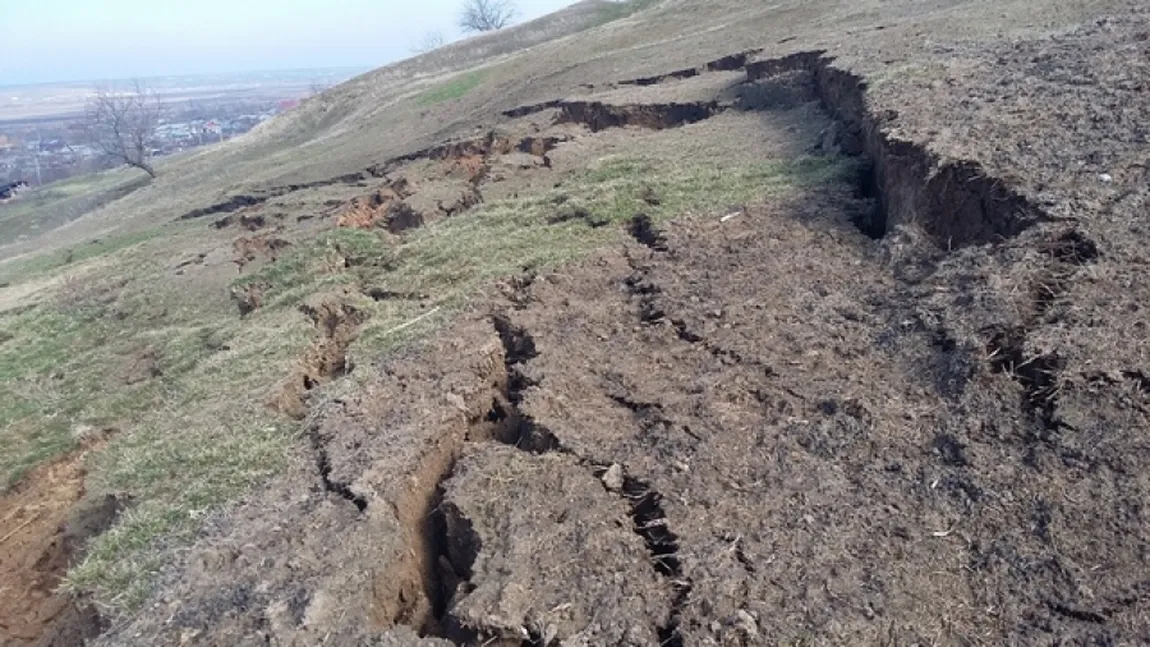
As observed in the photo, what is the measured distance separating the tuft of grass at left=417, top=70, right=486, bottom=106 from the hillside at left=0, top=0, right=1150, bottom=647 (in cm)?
1255

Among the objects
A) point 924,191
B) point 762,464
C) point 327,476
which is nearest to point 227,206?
point 327,476

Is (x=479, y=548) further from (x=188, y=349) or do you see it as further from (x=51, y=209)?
(x=51, y=209)

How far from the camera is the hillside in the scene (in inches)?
131

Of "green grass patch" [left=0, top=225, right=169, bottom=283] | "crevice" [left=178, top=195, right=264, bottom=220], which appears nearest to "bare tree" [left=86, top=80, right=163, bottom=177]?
"green grass patch" [left=0, top=225, right=169, bottom=283]

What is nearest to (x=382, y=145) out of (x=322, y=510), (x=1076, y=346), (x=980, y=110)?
(x=980, y=110)

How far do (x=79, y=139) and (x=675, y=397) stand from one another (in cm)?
7632

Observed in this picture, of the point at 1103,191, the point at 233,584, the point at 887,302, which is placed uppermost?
Result: the point at 1103,191

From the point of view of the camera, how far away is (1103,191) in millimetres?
5078

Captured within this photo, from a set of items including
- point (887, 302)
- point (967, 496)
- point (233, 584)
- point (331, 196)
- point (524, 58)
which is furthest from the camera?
point (524, 58)

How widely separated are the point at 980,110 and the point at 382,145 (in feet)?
41.2

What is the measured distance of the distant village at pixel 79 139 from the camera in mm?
63656

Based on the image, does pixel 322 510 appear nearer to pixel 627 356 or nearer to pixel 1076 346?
pixel 627 356

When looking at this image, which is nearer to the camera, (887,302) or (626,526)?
(626,526)

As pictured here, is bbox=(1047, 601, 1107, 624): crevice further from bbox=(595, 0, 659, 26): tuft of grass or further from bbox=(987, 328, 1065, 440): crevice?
bbox=(595, 0, 659, 26): tuft of grass
